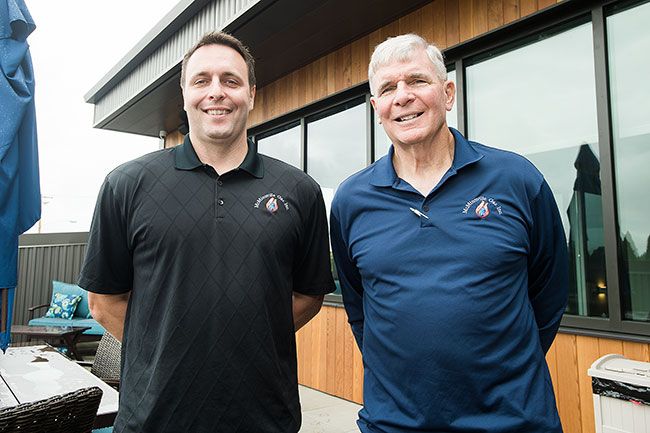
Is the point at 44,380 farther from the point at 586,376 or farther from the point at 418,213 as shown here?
the point at 586,376

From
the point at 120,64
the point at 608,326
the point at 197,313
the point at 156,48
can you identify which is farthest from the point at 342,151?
the point at 197,313

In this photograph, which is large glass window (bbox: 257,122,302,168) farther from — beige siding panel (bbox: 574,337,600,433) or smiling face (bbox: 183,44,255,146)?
smiling face (bbox: 183,44,255,146)

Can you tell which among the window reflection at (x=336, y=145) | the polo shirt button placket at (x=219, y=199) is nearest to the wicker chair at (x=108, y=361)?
the window reflection at (x=336, y=145)

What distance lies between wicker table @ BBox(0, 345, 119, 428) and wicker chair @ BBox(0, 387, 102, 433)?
410mm

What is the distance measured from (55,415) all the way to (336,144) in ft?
11.3

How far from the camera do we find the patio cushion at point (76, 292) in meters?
7.16

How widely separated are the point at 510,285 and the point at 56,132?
2401 centimetres

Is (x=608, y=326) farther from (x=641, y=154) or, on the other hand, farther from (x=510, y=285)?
(x=510, y=285)

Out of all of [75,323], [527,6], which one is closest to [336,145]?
[527,6]

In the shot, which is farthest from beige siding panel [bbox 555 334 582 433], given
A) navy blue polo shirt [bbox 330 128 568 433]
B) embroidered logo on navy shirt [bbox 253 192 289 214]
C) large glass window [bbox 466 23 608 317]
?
embroidered logo on navy shirt [bbox 253 192 289 214]

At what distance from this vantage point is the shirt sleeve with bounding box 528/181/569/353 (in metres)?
1.32

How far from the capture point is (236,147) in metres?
1.43

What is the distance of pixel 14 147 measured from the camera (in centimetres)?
200

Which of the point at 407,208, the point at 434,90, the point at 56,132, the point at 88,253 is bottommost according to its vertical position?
the point at 88,253
